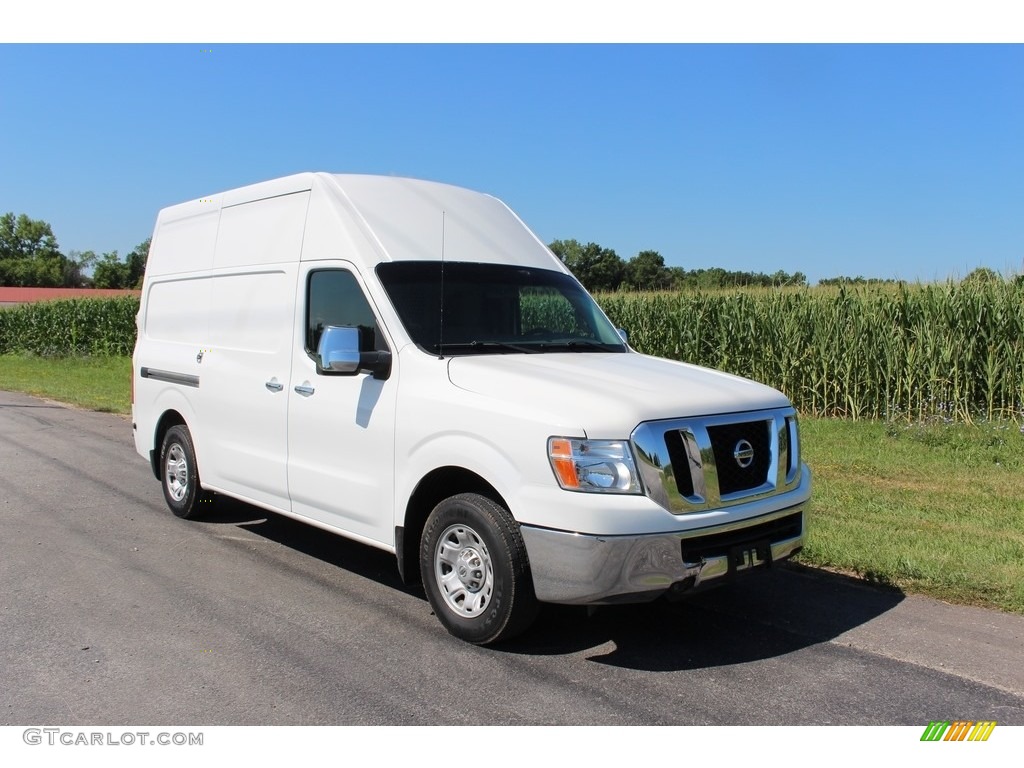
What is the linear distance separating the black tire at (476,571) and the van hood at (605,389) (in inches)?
24.5

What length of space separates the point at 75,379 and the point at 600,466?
2337cm

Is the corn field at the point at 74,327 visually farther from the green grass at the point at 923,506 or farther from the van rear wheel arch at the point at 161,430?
the green grass at the point at 923,506

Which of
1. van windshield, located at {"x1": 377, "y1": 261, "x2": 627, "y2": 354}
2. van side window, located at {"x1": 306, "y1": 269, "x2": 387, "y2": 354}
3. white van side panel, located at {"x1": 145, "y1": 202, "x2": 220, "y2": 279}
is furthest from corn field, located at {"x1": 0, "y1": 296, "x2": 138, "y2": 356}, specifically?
van windshield, located at {"x1": 377, "y1": 261, "x2": 627, "y2": 354}

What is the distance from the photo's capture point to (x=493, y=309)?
18.8 ft

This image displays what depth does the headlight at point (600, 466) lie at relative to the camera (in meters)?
4.23

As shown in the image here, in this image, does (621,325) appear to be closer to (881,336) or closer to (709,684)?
(881,336)

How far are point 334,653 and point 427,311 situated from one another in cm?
207

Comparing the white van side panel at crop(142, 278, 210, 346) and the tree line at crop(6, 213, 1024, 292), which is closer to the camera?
the white van side panel at crop(142, 278, 210, 346)

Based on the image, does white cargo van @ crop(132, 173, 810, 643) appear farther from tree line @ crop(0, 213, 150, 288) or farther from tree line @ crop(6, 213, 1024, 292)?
tree line @ crop(0, 213, 150, 288)

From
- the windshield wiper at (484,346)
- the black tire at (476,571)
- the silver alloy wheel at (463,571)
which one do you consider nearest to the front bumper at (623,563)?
the black tire at (476,571)

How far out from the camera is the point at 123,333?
112 feet

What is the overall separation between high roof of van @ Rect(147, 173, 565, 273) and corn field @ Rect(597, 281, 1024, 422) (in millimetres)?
8757

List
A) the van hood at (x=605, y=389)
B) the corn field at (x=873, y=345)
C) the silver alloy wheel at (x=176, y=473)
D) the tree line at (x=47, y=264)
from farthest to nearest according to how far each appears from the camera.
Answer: the tree line at (x=47, y=264)
the corn field at (x=873, y=345)
the silver alloy wheel at (x=176, y=473)
the van hood at (x=605, y=389)

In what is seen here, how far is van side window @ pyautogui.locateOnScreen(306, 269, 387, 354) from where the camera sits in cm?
541
